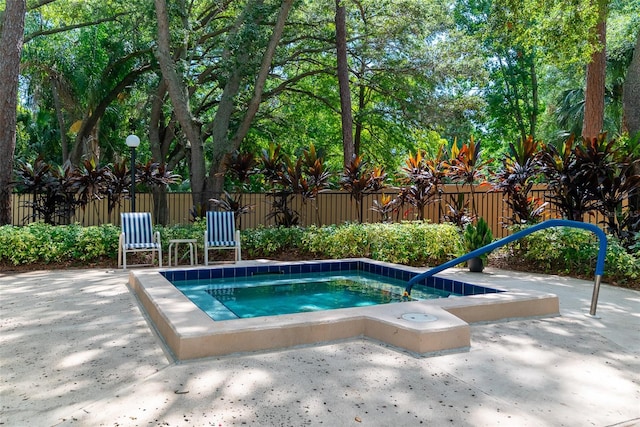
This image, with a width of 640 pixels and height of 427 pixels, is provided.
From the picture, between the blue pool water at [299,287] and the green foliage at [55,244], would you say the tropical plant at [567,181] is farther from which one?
the green foliage at [55,244]

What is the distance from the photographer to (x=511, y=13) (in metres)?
9.92

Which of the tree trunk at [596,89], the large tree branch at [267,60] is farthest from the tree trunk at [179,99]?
the tree trunk at [596,89]

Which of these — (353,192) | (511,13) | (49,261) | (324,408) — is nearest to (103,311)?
(324,408)

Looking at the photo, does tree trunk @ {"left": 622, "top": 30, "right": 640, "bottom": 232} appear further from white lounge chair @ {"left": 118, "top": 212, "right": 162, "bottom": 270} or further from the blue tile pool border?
white lounge chair @ {"left": 118, "top": 212, "right": 162, "bottom": 270}

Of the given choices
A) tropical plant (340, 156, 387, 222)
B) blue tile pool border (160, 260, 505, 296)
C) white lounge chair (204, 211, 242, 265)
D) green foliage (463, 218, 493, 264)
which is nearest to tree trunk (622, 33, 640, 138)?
green foliage (463, 218, 493, 264)

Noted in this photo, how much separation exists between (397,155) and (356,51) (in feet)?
20.5

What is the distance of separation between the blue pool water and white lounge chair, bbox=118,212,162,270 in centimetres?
154

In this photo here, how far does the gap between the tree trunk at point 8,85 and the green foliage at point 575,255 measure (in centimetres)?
969

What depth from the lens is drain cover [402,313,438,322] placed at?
147 inches

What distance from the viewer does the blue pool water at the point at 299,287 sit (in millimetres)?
5492

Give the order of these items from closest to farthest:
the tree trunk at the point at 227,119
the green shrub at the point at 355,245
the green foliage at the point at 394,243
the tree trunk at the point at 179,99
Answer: the green shrub at the point at 355,245 < the green foliage at the point at 394,243 < the tree trunk at the point at 179,99 < the tree trunk at the point at 227,119

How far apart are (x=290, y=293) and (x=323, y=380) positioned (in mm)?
3371

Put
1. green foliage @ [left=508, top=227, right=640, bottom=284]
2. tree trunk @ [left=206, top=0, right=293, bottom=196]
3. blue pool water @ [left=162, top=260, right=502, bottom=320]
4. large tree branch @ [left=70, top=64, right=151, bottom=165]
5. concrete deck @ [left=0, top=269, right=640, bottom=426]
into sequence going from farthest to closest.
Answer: large tree branch @ [left=70, top=64, right=151, bottom=165], tree trunk @ [left=206, top=0, right=293, bottom=196], green foliage @ [left=508, top=227, right=640, bottom=284], blue pool water @ [left=162, top=260, right=502, bottom=320], concrete deck @ [left=0, top=269, right=640, bottom=426]

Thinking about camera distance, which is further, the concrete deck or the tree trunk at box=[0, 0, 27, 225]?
the tree trunk at box=[0, 0, 27, 225]
